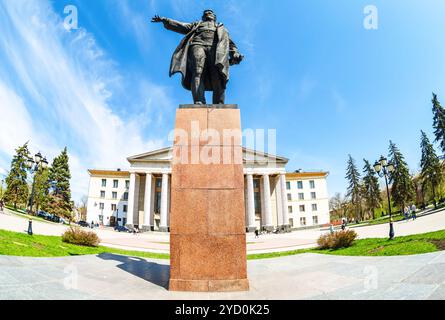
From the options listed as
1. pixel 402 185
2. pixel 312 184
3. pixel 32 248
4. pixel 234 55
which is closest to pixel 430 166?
pixel 402 185

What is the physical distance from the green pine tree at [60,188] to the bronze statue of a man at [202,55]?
55.4m

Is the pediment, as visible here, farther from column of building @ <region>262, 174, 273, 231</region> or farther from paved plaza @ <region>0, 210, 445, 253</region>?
paved plaza @ <region>0, 210, 445, 253</region>

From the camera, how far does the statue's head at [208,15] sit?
6644mm

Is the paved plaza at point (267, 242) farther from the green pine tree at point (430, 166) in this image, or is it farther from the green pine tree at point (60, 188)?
the green pine tree at point (60, 188)

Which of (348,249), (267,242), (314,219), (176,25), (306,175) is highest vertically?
(306,175)

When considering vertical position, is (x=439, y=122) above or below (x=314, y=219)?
above

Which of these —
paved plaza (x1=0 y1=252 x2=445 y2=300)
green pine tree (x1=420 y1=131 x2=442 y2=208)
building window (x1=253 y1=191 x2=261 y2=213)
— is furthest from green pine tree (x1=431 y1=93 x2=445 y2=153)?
paved plaza (x1=0 y1=252 x2=445 y2=300)

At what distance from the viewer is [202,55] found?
6160 millimetres

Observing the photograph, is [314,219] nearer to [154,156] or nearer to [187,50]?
[154,156]

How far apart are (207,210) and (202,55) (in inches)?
155

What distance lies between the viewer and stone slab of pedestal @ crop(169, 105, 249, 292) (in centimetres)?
450

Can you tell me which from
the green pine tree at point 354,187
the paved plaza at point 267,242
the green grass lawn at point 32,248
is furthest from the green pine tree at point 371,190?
the green grass lawn at point 32,248
